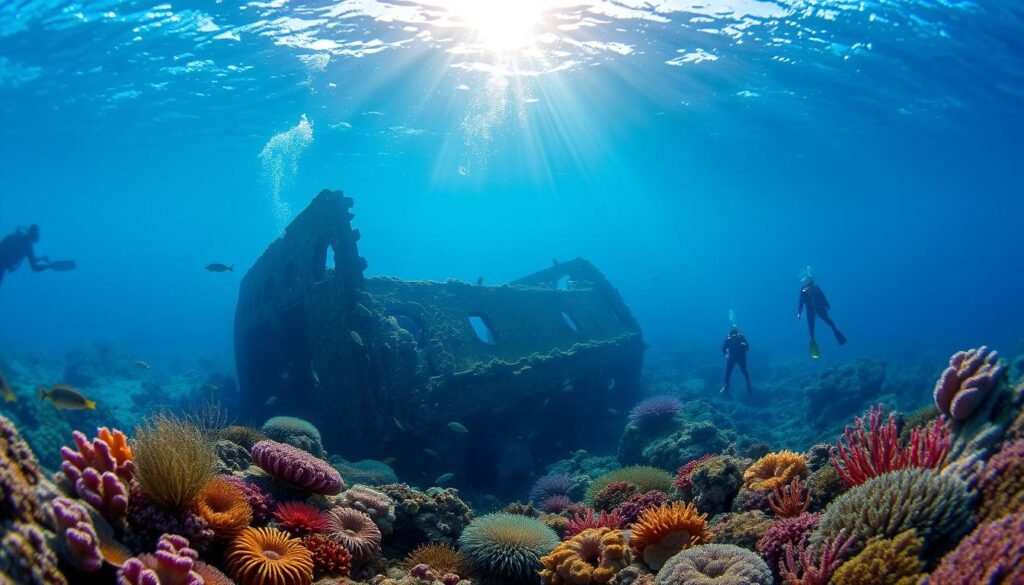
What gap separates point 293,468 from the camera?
5211 millimetres

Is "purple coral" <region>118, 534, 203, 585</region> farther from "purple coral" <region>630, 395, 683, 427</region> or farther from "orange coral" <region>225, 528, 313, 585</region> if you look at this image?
"purple coral" <region>630, 395, 683, 427</region>

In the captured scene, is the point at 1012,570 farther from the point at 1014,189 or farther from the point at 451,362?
the point at 1014,189

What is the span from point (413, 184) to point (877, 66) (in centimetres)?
4662

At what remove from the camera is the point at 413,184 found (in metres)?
61.0

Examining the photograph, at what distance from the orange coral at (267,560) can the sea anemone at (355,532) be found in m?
0.65

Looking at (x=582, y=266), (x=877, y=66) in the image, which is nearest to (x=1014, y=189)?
(x=877, y=66)

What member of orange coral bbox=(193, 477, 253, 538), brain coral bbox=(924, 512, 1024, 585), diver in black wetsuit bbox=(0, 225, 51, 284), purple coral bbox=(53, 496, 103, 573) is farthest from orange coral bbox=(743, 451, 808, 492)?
diver in black wetsuit bbox=(0, 225, 51, 284)

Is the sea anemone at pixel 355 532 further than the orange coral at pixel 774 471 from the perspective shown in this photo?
No

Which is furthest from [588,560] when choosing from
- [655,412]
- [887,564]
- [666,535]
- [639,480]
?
[655,412]

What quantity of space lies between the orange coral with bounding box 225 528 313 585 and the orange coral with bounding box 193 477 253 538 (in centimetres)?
10

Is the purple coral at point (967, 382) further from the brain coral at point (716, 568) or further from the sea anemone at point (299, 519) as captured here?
the sea anemone at point (299, 519)

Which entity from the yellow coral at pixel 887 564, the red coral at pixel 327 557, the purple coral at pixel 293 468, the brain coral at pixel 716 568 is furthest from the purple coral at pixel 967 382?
the purple coral at pixel 293 468

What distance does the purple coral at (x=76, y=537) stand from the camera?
280 centimetres

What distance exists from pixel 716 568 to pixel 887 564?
103 centimetres
